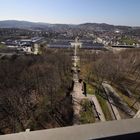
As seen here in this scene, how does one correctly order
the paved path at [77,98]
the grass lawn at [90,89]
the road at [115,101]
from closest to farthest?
1. the paved path at [77,98]
2. the road at [115,101]
3. the grass lawn at [90,89]

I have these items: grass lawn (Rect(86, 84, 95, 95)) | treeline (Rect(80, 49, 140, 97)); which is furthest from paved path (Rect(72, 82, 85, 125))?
treeline (Rect(80, 49, 140, 97))

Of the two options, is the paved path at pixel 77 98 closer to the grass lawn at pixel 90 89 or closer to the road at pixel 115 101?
the grass lawn at pixel 90 89

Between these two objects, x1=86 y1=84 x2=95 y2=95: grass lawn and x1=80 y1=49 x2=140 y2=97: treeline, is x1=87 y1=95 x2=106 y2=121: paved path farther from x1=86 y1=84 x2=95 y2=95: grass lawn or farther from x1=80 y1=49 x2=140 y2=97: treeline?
x1=80 y1=49 x2=140 y2=97: treeline

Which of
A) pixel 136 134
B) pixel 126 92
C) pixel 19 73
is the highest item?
pixel 136 134

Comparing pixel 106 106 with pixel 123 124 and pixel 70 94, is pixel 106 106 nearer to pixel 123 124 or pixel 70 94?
pixel 70 94

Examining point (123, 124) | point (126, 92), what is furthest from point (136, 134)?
point (126, 92)

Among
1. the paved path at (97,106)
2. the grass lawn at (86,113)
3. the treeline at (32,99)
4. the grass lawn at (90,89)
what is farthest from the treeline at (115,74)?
the grass lawn at (86,113)

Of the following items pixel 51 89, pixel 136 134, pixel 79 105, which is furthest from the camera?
pixel 51 89

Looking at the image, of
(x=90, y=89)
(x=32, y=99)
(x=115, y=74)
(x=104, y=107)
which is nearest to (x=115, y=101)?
(x=104, y=107)
